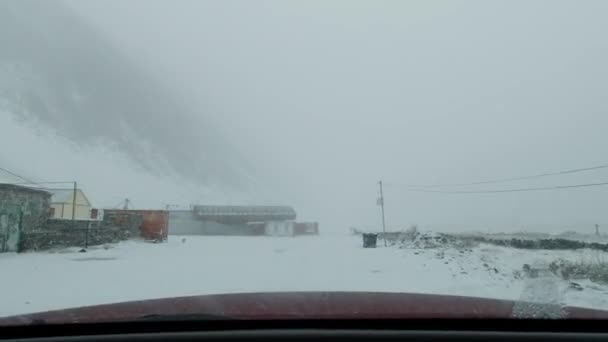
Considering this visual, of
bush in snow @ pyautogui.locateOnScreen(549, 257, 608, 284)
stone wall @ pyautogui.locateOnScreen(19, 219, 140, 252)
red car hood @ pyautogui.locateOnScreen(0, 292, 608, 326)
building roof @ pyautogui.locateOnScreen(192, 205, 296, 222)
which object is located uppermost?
building roof @ pyautogui.locateOnScreen(192, 205, 296, 222)

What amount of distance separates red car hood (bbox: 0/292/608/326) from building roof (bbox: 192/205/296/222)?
60.3m

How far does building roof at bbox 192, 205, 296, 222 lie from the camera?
62.4m

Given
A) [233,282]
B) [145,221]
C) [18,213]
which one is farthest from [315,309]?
[145,221]

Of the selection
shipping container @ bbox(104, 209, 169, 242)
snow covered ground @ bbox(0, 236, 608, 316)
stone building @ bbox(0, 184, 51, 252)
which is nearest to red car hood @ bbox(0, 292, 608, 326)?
snow covered ground @ bbox(0, 236, 608, 316)

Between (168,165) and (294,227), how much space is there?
125165mm

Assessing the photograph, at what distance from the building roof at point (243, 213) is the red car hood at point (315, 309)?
2375 inches

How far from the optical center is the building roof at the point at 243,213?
62.4 m

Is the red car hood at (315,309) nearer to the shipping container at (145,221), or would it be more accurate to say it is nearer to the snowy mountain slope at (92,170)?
the shipping container at (145,221)

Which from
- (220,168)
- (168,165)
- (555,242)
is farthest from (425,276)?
(220,168)

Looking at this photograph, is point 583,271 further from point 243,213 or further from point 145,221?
point 243,213

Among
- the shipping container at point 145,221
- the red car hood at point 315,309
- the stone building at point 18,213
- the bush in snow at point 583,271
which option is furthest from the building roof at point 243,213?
the red car hood at point 315,309

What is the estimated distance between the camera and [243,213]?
6356 centimetres

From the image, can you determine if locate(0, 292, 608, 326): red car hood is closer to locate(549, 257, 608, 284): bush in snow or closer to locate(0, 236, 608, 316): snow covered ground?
locate(0, 236, 608, 316): snow covered ground

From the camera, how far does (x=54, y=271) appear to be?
12430mm
